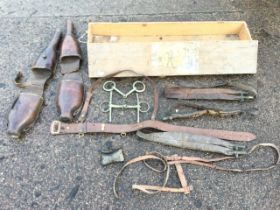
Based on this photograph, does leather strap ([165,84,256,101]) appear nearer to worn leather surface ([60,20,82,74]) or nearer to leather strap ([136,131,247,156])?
leather strap ([136,131,247,156])

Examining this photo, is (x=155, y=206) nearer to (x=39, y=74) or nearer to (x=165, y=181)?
(x=165, y=181)

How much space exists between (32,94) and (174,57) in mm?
868

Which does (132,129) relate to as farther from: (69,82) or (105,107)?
(69,82)

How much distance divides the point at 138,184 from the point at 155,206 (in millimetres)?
141

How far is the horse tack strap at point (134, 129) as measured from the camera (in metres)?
1.95

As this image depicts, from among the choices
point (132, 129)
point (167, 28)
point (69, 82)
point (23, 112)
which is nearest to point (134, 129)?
point (132, 129)

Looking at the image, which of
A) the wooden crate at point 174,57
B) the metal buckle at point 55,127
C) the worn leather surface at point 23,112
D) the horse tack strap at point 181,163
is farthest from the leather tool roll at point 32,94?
the horse tack strap at point 181,163

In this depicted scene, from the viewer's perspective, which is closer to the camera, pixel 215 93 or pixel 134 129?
pixel 134 129

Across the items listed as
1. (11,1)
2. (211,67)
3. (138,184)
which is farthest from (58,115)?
(11,1)

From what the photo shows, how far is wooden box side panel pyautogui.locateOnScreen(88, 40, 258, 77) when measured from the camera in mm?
2070

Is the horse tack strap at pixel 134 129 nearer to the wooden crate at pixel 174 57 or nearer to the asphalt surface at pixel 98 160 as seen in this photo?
the asphalt surface at pixel 98 160

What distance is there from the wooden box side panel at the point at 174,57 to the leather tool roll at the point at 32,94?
302 mm

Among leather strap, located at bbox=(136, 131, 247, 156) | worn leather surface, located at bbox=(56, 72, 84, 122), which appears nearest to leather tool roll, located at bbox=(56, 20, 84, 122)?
worn leather surface, located at bbox=(56, 72, 84, 122)

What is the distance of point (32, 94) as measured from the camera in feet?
6.71
